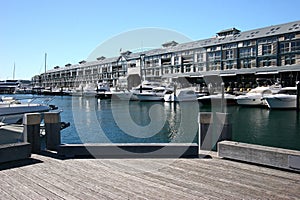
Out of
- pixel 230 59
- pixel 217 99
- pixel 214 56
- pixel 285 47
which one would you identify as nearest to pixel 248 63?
pixel 230 59

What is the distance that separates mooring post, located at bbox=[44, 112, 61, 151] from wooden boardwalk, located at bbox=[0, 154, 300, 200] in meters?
0.81

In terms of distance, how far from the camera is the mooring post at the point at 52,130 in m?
7.04

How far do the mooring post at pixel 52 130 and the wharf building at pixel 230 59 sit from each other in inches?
1334

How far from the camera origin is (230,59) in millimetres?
57469

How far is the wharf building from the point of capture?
48875 millimetres

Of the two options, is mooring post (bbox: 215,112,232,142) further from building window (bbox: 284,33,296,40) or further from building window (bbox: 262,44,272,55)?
building window (bbox: 262,44,272,55)

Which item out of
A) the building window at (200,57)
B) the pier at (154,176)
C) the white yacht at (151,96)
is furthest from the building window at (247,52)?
the pier at (154,176)

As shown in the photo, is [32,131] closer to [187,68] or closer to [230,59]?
[230,59]

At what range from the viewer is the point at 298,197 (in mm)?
4066

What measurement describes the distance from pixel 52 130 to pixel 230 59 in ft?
181

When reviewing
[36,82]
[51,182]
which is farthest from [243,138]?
[36,82]

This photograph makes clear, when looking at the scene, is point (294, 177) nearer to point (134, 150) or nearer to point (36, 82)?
point (134, 150)

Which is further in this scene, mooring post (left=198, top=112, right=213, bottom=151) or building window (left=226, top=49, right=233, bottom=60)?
building window (left=226, top=49, right=233, bottom=60)

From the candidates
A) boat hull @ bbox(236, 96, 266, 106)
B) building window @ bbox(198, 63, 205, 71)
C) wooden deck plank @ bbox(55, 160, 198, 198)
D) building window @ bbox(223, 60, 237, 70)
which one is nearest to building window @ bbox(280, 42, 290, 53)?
building window @ bbox(223, 60, 237, 70)
